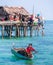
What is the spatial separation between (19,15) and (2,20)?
4623 mm

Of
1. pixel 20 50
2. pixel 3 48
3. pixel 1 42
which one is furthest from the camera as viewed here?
pixel 1 42

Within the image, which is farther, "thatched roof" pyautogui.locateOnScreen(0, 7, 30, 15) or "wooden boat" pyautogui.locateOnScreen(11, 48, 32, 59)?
"thatched roof" pyautogui.locateOnScreen(0, 7, 30, 15)

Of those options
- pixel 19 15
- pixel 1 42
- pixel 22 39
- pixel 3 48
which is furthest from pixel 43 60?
pixel 19 15

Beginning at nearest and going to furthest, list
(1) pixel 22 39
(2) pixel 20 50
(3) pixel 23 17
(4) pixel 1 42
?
(2) pixel 20 50, (4) pixel 1 42, (1) pixel 22 39, (3) pixel 23 17

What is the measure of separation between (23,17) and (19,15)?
1.16 meters

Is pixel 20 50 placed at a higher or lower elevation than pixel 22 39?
higher

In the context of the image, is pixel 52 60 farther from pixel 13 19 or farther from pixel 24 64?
pixel 13 19

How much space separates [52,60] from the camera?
152 ft

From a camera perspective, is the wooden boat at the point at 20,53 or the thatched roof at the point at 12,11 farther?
the thatched roof at the point at 12,11

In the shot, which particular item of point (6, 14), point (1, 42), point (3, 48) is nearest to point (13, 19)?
point (6, 14)

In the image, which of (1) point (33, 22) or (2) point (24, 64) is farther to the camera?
(1) point (33, 22)

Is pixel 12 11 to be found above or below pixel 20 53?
below

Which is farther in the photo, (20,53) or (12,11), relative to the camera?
(12,11)

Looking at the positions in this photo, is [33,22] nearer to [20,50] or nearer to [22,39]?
[22,39]
